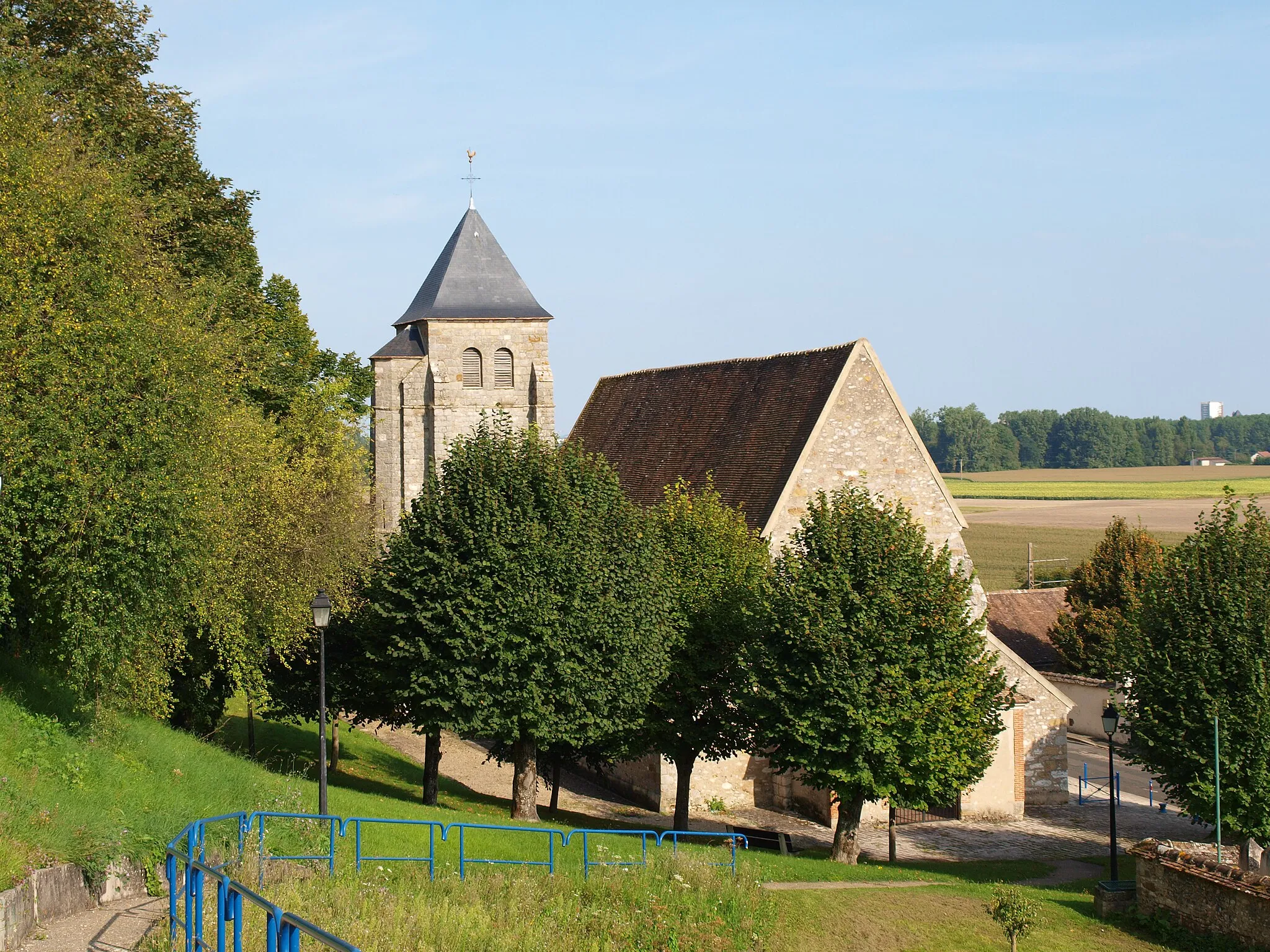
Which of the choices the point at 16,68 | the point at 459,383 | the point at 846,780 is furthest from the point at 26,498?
the point at 459,383

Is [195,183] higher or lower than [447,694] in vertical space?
higher

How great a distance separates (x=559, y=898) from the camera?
559 inches

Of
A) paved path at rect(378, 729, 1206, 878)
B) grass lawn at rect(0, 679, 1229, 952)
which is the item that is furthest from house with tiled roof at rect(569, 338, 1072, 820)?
Result: grass lawn at rect(0, 679, 1229, 952)

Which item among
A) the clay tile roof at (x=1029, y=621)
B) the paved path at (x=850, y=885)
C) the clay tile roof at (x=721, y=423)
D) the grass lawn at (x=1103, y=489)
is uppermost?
the grass lawn at (x=1103, y=489)

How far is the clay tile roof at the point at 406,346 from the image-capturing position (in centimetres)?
3656

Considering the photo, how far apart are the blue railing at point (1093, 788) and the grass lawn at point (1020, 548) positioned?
26.6 meters

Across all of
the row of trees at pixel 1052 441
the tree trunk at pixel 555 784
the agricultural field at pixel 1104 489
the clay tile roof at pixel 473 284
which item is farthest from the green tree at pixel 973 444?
the tree trunk at pixel 555 784

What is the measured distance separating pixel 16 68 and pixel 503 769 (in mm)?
20619

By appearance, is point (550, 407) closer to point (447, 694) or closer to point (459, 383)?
Answer: point (459, 383)

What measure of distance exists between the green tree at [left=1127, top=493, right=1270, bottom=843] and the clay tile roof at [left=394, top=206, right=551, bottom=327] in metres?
→ 20.1

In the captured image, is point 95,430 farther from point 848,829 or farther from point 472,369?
point 472,369

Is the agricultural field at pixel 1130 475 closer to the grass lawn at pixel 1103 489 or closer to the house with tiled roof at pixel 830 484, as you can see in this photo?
the grass lawn at pixel 1103 489

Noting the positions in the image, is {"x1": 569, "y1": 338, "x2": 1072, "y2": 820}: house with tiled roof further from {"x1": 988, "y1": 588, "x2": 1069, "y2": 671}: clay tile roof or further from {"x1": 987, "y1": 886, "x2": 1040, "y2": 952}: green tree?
{"x1": 988, "y1": 588, "x2": 1069, "y2": 671}: clay tile roof

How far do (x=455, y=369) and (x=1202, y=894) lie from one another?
2467 cm
